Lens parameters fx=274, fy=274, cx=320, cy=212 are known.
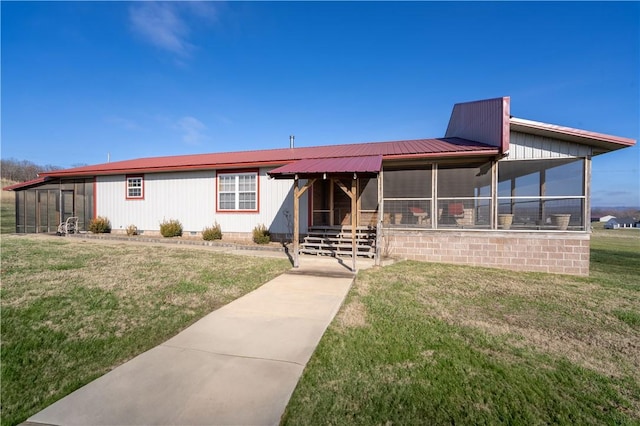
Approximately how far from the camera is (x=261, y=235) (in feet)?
36.5

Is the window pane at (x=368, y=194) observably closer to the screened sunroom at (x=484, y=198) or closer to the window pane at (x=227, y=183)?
the screened sunroom at (x=484, y=198)

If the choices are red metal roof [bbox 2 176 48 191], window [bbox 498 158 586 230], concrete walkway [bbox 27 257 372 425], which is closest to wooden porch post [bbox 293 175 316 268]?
concrete walkway [bbox 27 257 372 425]

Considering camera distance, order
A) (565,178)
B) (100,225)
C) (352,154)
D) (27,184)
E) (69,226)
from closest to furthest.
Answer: (565,178), (352,154), (100,225), (27,184), (69,226)

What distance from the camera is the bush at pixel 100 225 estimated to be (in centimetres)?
1366

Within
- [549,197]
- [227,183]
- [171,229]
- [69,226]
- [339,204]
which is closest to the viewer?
[549,197]

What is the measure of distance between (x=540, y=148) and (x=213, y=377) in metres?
10.8

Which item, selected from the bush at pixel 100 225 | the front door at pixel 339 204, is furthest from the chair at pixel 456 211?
the bush at pixel 100 225

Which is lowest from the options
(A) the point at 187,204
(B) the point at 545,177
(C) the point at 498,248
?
(C) the point at 498,248

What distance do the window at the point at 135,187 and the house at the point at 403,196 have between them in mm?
59

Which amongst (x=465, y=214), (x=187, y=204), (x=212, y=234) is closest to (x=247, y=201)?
(x=212, y=234)

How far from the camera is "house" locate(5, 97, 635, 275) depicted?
8.45m

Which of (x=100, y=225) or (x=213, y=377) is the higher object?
(x=100, y=225)

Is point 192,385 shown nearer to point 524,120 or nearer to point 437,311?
point 437,311

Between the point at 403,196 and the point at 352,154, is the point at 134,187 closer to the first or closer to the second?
the point at 352,154
